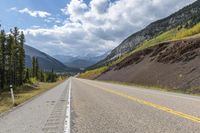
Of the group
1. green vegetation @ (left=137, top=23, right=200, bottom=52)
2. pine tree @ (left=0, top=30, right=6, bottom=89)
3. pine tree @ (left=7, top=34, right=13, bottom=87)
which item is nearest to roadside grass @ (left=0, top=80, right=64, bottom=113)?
pine tree @ (left=0, top=30, right=6, bottom=89)

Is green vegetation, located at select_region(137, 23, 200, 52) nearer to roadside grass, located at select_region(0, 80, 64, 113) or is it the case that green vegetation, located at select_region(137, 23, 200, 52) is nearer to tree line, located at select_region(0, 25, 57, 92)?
tree line, located at select_region(0, 25, 57, 92)

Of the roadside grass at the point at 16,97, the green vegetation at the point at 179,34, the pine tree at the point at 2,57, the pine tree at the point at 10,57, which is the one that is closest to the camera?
the roadside grass at the point at 16,97

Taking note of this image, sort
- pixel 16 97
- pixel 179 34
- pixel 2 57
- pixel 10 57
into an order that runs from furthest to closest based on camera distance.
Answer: pixel 179 34
pixel 10 57
pixel 2 57
pixel 16 97

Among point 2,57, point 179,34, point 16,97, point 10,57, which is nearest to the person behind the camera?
point 16,97

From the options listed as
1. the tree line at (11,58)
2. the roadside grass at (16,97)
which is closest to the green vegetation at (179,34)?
the tree line at (11,58)

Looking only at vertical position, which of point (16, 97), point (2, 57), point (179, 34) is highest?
point (179, 34)

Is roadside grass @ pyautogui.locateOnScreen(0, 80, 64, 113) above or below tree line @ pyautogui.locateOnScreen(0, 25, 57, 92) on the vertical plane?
below

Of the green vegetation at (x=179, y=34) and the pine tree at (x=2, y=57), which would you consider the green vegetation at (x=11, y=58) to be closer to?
the pine tree at (x=2, y=57)

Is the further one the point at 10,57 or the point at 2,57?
the point at 10,57

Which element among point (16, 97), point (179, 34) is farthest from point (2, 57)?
point (179, 34)

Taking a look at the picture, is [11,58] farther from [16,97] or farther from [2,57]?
[16,97]

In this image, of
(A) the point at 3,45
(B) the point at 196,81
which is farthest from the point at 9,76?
(B) the point at 196,81

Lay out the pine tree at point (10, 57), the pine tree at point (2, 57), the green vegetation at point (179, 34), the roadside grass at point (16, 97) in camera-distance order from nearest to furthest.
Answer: the roadside grass at point (16, 97), the pine tree at point (2, 57), the pine tree at point (10, 57), the green vegetation at point (179, 34)

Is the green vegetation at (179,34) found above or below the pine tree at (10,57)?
above
